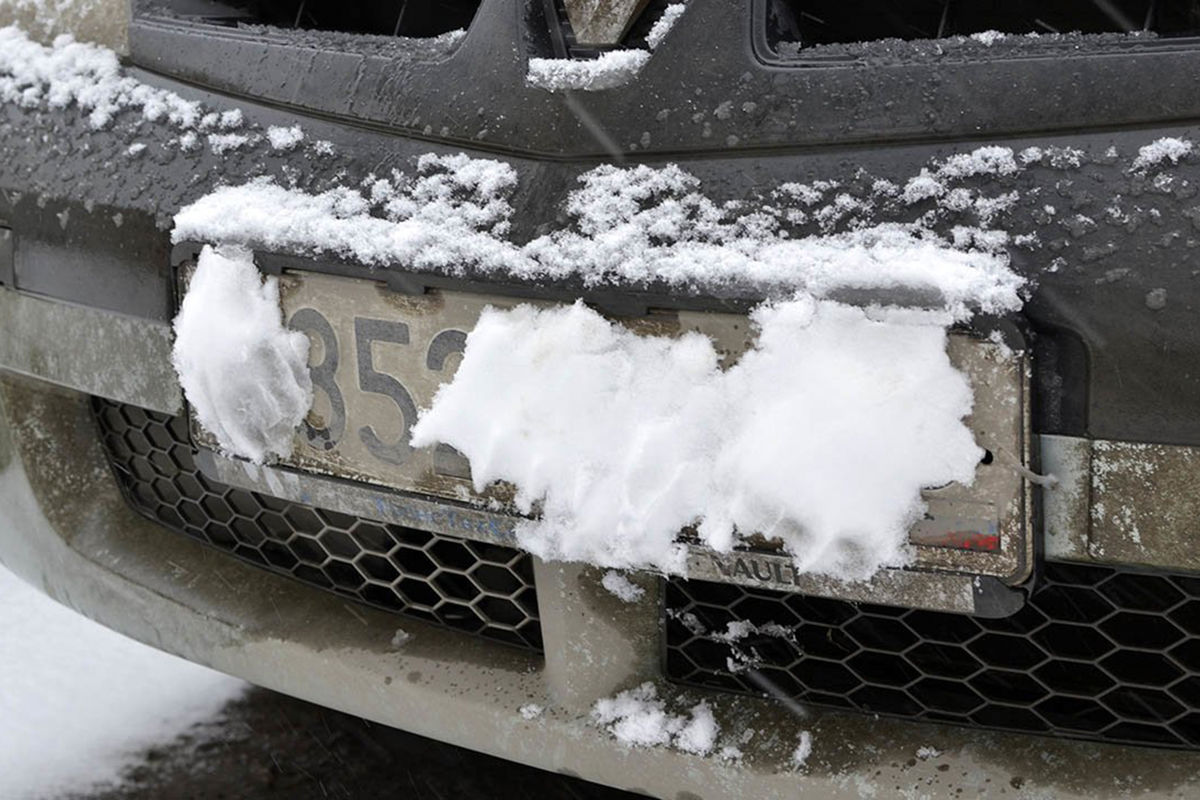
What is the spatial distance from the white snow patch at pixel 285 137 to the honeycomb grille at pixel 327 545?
386 mm

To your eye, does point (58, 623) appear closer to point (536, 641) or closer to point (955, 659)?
point (536, 641)

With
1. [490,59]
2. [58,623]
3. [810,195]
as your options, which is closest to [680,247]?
[810,195]

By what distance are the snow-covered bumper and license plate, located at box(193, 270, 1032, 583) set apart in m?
0.19

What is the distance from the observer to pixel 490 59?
1.31m

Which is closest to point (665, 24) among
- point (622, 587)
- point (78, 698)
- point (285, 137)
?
point (285, 137)

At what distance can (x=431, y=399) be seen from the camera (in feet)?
4.24

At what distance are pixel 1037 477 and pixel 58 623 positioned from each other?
1.90m

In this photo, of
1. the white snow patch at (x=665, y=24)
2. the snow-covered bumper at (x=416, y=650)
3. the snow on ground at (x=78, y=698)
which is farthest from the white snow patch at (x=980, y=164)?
the snow on ground at (x=78, y=698)

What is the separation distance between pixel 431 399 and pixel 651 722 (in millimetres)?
401

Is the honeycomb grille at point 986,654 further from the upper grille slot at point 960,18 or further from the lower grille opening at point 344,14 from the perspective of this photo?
the lower grille opening at point 344,14

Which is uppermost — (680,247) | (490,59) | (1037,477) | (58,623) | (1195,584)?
(490,59)

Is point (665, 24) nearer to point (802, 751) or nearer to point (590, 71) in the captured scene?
point (590, 71)

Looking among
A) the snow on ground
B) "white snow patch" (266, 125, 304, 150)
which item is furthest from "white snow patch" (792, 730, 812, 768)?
the snow on ground

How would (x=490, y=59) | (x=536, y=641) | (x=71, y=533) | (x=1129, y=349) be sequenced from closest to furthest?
(x=1129, y=349)
(x=490, y=59)
(x=536, y=641)
(x=71, y=533)
